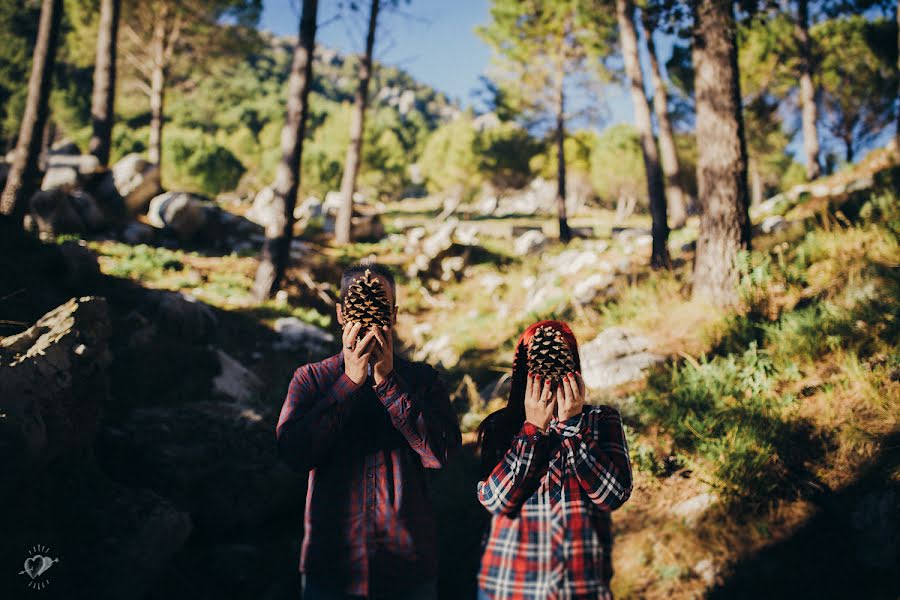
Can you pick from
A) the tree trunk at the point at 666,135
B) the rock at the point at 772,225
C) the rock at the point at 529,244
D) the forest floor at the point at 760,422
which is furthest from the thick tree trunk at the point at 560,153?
the forest floor at the point at 760,422

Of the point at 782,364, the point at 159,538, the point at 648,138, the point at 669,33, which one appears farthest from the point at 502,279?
the point at 159,538

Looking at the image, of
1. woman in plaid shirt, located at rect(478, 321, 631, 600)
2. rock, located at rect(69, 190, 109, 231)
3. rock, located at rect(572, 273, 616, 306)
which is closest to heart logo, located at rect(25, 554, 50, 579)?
woman in plaid shirt, located at rect(478, 321, 631, 600)

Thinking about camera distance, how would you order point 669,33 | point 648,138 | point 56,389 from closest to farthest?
point 56,389 → point 669,33 → point 648,138

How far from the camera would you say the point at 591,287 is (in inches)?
367

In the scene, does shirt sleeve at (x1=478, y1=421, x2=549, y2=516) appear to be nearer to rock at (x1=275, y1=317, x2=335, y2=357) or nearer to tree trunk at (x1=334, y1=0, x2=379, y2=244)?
rock at (x1=275, y1=317, x2=335, y2=357)

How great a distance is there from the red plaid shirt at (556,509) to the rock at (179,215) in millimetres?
10996

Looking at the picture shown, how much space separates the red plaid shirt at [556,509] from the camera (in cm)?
178

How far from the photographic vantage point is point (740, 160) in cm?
658

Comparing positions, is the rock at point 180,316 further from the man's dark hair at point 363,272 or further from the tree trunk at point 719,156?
the tree trunk at point 719,156

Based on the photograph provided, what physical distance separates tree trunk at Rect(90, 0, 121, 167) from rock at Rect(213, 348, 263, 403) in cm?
940

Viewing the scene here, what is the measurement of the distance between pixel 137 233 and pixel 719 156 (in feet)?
33.8

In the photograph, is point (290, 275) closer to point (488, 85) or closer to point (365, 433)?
point (365, 433)

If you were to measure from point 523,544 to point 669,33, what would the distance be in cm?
825

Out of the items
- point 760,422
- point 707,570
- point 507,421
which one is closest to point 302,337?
point 760,422
